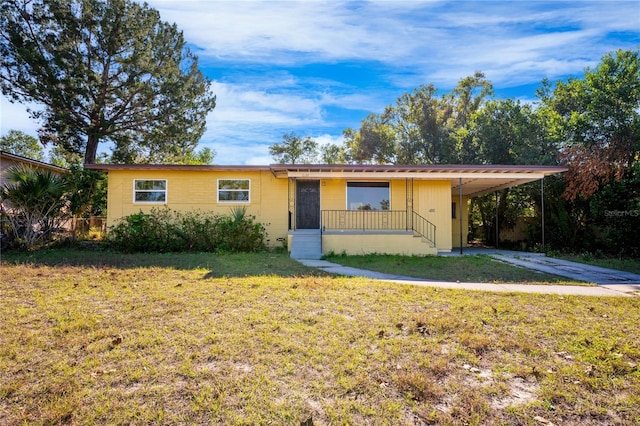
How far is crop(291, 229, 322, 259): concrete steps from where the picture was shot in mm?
11453

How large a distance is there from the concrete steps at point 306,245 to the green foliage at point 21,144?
34.5m

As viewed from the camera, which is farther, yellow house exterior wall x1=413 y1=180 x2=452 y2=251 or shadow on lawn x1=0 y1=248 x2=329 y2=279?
yellow house exterior wall x1=413 y1=180 x2=452 y2=251

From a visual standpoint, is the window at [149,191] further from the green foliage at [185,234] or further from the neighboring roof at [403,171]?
the green foliage at [185,234]

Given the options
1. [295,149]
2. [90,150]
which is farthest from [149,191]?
[295,149]

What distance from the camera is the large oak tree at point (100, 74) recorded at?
685 inches

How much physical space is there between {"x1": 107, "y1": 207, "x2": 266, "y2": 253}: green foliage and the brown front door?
1.90 meters

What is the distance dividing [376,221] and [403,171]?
2.21 metres

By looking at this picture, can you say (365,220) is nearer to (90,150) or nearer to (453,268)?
(453,268)

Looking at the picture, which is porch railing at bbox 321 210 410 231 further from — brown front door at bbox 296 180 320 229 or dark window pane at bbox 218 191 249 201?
dark window pane at bbox 218 191 249 201

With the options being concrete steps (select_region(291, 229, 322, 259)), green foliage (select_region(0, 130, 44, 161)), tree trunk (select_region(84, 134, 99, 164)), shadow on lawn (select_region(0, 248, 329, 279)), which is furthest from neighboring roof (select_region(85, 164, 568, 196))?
green foliage (select_region(0, 130, 44, 161))

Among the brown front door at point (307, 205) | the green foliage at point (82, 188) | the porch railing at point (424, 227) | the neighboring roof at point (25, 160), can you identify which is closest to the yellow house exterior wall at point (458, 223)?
the porch railing at point (424, 227)

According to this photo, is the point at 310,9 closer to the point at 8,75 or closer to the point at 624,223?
the point at 624,223

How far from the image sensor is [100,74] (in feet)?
61.6

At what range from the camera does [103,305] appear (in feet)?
15.5
